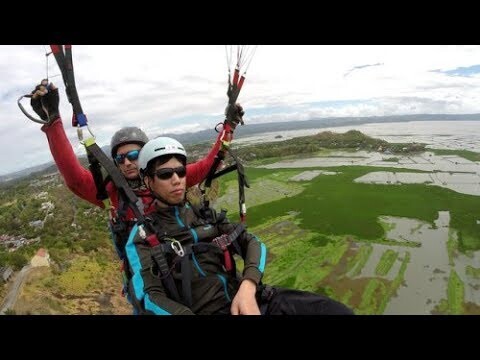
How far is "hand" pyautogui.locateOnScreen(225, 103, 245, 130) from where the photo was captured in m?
2.80

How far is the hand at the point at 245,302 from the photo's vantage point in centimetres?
159

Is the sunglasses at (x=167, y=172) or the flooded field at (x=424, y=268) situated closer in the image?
the sunglasses at (x=167, y=172)

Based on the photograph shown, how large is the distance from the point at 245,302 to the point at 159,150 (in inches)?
36.6

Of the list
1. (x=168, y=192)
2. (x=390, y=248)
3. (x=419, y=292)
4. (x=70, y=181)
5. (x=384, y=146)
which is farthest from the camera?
(x=384, y=146)

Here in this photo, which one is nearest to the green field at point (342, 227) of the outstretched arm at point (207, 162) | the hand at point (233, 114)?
the outstretched arm at point (207, 162)

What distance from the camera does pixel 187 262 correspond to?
5.58ft

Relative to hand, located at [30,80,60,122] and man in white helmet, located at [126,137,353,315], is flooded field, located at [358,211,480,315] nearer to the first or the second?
man in white helmet, located at [126,137,353,315]

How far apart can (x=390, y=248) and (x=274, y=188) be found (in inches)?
689

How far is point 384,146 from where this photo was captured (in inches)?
2675

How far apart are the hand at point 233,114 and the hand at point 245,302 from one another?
4.78 feet

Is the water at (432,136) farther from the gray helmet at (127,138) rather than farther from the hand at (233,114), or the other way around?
the gray helmet at (127,138)

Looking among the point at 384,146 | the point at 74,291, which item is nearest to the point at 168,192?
the point at 74,291

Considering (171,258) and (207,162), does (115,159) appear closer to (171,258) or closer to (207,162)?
(207,162)
